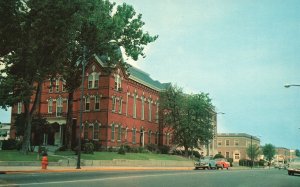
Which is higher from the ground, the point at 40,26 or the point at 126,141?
the point at 40,26

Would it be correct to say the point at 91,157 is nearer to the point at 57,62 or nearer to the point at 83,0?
the point at 57,62

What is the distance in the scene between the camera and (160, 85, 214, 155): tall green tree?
2328 inches

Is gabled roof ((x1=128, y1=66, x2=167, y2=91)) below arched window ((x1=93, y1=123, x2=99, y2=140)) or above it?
above

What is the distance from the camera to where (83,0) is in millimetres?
29750

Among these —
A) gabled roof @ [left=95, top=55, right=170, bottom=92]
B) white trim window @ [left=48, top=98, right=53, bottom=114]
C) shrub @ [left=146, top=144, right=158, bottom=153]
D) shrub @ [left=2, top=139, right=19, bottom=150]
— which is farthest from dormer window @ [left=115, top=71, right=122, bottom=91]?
shrub @ [left=2, top=139, right=19, bottom=150]

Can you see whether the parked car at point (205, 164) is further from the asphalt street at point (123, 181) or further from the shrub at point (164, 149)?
the asphalt street at point (123, 181)

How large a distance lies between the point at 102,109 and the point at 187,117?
1603cm

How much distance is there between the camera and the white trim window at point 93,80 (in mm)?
50734

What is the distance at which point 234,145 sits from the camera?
113438mm

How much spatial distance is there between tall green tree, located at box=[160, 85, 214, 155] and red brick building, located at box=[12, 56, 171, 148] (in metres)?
4.92

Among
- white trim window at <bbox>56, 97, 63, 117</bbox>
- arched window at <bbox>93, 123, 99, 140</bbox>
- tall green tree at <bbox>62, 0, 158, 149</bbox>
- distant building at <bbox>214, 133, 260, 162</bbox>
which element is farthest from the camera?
distant building at <bbox>214, 133, 260, 162</bbox>

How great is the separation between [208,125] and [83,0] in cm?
3646

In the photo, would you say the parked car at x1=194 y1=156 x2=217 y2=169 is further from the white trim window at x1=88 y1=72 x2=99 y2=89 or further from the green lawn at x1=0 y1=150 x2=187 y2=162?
the white trim window at x1=88 y1=72 x2=99 y2=89

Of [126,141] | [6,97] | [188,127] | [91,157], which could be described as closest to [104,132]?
[126,141]
